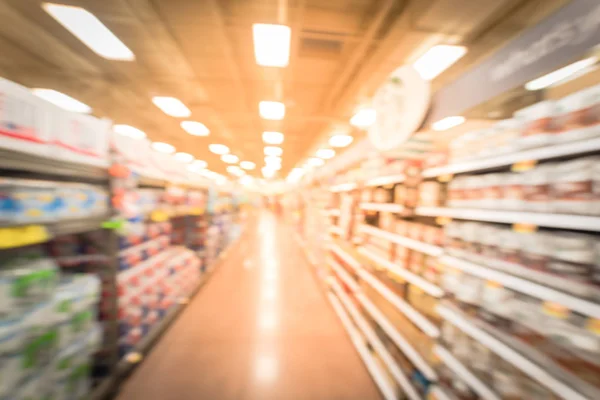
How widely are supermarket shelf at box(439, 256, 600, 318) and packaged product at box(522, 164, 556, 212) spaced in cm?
35

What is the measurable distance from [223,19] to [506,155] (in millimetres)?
2999

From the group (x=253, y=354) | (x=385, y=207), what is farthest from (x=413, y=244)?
(x=253, y=354)

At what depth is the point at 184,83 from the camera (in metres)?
4.36

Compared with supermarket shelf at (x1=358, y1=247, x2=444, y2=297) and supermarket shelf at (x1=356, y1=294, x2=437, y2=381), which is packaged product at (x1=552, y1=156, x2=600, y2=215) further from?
supermarket shelf at (x1=356, y1=294, x2=437, y2=381)

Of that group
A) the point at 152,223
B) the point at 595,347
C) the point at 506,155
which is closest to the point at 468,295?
the point at 595,347

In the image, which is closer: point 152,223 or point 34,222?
point 34,222

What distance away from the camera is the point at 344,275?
370 centimetres

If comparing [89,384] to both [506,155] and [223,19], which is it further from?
[223,19]

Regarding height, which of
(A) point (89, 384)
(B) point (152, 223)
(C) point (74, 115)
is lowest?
(A) point (89, 384)

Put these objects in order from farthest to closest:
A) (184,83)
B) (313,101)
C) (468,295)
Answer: (313,101), (184,83), (468,295)

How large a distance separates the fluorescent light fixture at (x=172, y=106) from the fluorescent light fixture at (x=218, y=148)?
10.4 ft

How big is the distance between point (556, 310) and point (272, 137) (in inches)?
294

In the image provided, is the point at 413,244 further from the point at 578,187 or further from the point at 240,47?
the point at 240,47

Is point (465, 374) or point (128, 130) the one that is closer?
point (465, 374)
